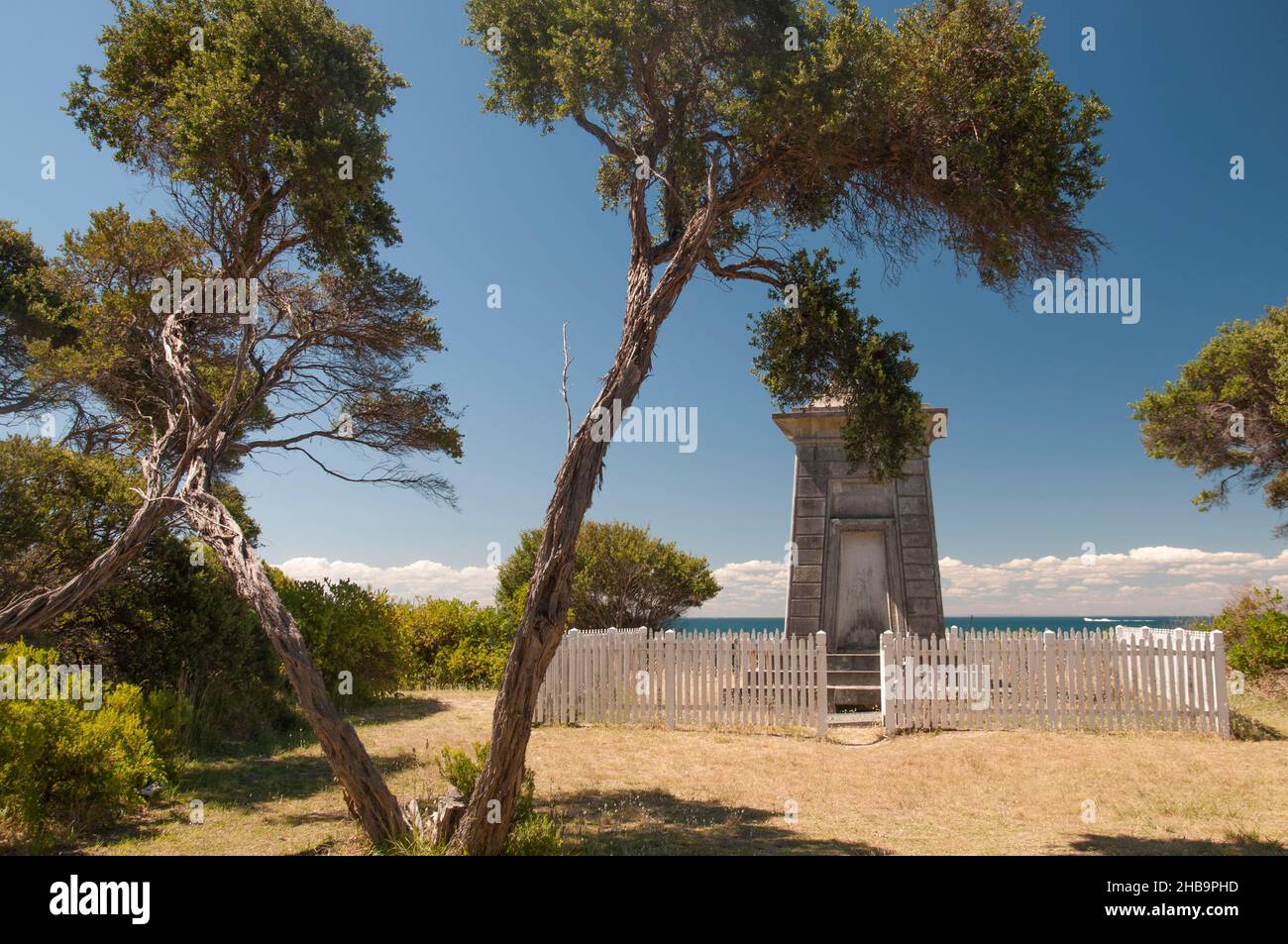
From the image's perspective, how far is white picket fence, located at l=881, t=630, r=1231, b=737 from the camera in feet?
36.3

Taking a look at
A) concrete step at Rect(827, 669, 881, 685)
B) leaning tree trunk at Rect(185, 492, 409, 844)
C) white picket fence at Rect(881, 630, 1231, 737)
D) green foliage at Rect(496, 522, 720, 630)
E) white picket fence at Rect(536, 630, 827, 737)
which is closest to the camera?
leaning tree trunk at Rect(185, 492, 409, 844)

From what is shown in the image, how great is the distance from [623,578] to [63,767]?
1758cm

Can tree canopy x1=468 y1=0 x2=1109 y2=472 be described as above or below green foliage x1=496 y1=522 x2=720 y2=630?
above

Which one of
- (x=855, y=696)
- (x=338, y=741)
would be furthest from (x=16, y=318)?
(x=855, y=696)

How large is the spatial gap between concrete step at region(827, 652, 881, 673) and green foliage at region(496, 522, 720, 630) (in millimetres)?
10027

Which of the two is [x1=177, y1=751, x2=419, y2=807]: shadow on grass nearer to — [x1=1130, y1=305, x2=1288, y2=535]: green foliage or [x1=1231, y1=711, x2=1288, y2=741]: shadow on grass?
[x1=1231, y1=711, x2=1288, y2=741]: shadow on grass

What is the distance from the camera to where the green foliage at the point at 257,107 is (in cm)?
726

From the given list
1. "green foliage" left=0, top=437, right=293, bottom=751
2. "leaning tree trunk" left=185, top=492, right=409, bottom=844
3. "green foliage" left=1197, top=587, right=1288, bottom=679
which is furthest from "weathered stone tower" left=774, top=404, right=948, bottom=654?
"leaning tree trunk" left=185, top=492, right=409, bottom=844

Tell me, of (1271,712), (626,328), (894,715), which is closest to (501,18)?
(626,328)

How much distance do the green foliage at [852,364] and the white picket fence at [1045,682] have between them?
486 cm

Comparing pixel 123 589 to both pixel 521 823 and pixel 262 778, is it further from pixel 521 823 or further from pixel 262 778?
pixel 521 823

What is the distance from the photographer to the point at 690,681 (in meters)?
12.2

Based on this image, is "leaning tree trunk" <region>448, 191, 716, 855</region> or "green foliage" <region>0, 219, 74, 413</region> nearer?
"leaning tree trunk" <region>448, 191, 716, 855</region>

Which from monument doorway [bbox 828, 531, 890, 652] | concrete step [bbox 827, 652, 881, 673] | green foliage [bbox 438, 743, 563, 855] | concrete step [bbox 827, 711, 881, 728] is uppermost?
monument doorway [bbox 828, 531, 890, 652]
